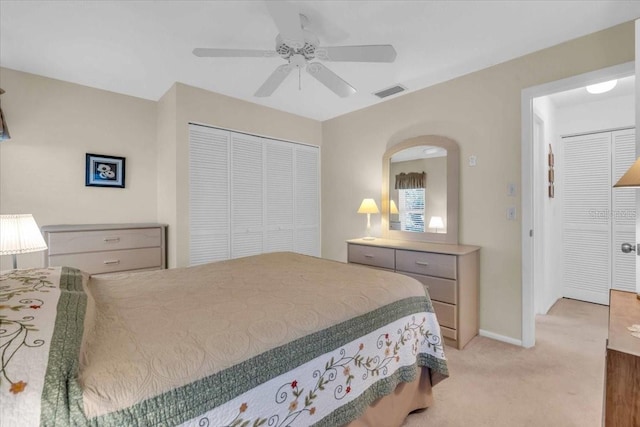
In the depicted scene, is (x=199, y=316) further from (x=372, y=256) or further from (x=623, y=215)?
(x=623, y=215)

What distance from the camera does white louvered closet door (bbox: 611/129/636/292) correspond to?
3.22 m

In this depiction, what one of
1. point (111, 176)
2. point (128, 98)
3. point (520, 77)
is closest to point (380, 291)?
point (520, 77)

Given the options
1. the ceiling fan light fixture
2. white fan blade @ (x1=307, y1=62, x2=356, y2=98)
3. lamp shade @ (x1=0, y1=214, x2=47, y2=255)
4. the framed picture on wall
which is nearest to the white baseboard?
the ceiling fan light fixture

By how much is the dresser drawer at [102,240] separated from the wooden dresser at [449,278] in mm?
2472

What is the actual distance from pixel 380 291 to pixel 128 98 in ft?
11.5

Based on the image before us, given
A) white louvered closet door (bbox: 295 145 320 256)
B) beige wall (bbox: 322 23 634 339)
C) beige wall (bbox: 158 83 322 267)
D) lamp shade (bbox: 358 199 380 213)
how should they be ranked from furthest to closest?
white louvered closet door (bbox: 295 145 320 256) → lamp shade (bbox: 358 199 380 213) → beige wall (bbox: 158 83 322 267) → beige wall (bbox: 322 23 634 339)

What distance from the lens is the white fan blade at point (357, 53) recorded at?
184 cm

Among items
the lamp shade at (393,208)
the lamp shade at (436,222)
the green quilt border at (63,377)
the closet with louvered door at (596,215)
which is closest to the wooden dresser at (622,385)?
the green quilt border at (63,377)

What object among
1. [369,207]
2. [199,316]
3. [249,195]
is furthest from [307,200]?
[199,316]

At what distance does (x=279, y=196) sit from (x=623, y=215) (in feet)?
12.9

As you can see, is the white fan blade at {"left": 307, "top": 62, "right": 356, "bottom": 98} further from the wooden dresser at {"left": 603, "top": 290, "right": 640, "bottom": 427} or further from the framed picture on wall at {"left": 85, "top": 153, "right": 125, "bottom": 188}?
the framed picture on wall at {"left": 85, "top": 153, "right": 125, "bottom": 188}

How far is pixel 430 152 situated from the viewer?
3168 mm

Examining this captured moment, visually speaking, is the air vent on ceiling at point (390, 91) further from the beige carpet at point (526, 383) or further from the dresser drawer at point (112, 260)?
the dresser drawer at point (112, 260)

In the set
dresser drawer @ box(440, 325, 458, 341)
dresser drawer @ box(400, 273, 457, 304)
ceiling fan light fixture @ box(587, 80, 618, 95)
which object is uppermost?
ceiling fan light fixture @ box(587, 80, 618, 95)
